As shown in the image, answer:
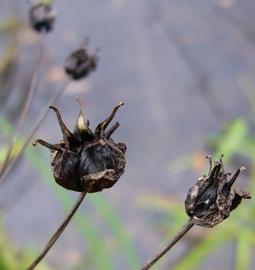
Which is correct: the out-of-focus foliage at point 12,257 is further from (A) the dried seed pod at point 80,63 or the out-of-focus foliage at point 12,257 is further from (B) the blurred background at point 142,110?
(A) the dried seed pod at point 80,63

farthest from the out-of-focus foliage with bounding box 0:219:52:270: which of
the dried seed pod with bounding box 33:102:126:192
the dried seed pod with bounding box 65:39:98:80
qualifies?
the dried seed pod with bounding box 33:102:126:192

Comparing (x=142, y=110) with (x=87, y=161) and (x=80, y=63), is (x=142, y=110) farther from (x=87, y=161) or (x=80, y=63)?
(x=87, y=161)

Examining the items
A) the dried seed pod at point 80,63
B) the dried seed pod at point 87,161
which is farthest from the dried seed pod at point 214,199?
the dried seed pod at point 80,63

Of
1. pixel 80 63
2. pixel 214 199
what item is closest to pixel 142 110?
pixel 80 63

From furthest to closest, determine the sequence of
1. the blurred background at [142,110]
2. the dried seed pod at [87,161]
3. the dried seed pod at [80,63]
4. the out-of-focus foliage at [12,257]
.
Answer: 1. the blurred background at [142,110]
2. the out-of-focus foliage at [12,257]
3. the dried seed pod at [80,63]
4. the dried seed pod at [87,161]

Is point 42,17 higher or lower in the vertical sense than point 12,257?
higher

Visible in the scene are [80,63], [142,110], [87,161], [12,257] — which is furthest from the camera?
[142,110]

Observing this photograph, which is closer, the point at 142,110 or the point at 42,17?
the point at 42,17

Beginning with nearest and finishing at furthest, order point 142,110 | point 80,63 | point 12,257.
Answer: point 80,63 < point 12,257 < point 142,110
